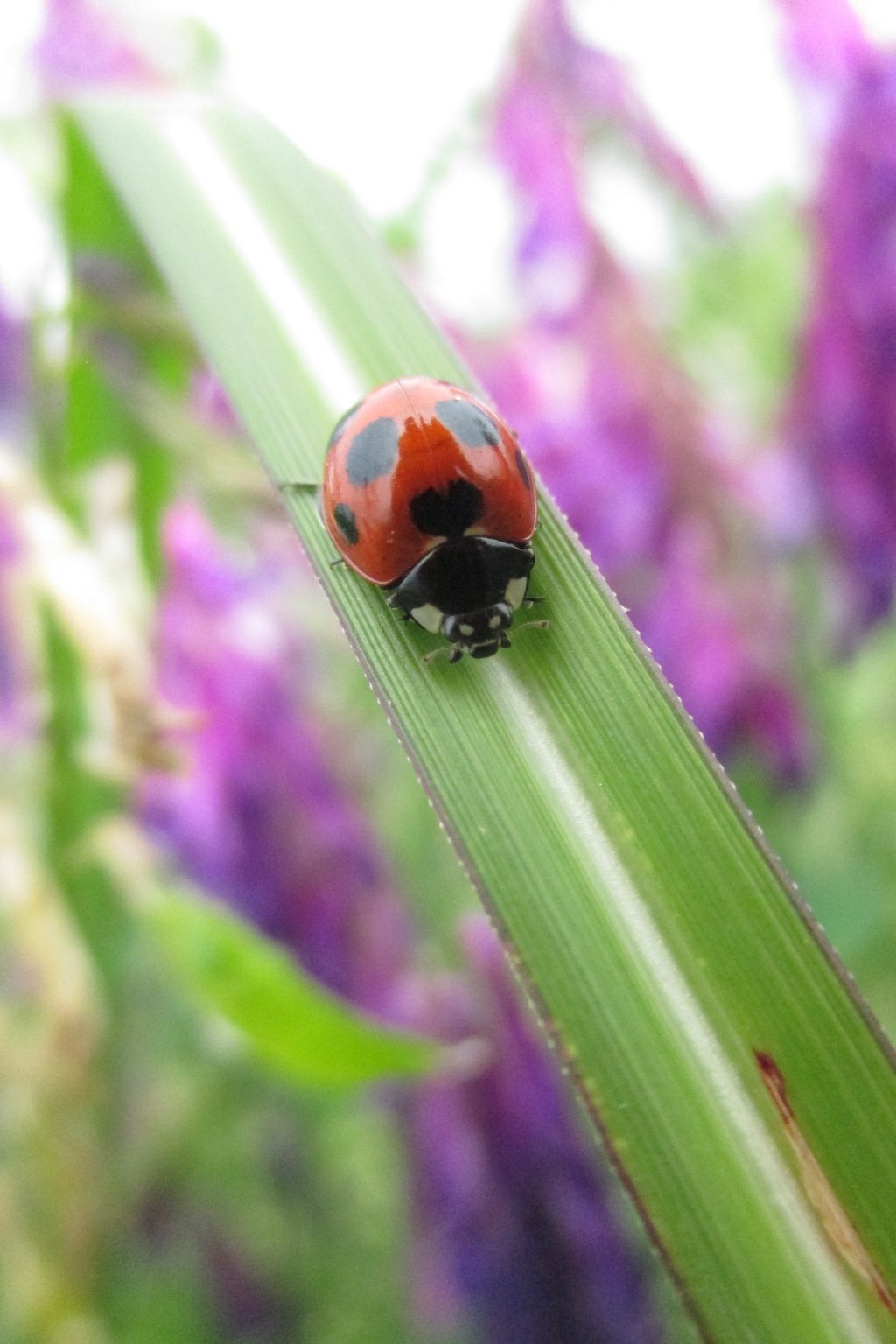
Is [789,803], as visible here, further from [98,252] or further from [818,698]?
[98,252]

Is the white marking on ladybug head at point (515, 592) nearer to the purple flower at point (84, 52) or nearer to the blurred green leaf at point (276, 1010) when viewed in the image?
the blurred green leaf at point (276, 1010)

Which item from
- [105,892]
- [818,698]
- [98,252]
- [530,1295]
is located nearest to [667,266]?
[818,698]

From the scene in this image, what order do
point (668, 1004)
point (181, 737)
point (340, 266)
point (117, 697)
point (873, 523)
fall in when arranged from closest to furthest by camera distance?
point (668, 1004) → point (340, 266) → point (117, 697) → point (181, 737) → point (873, 523)

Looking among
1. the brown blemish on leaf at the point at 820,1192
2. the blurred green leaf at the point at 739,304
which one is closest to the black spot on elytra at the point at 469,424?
the brown blemish on leaf at the point at 820,1192

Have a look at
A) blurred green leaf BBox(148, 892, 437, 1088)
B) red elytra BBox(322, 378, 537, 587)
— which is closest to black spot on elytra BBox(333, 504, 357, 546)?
red elytra BBox(322, 378, 537, 587)

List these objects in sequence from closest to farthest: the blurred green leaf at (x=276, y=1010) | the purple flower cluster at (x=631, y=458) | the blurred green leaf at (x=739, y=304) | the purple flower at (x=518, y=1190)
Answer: the blurred green leaf at (x=276, y=1010) < the purple flower at (x=518, y=1190) < the purple flower cluster at (x=631, y=458) < the blurred green leaf at (x=739, y=304)

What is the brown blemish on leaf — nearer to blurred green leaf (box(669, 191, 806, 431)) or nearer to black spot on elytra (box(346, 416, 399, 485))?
black spot on elytra (box(346, 416, 399, 485))

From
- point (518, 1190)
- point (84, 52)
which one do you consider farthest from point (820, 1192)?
point (84, 52)
